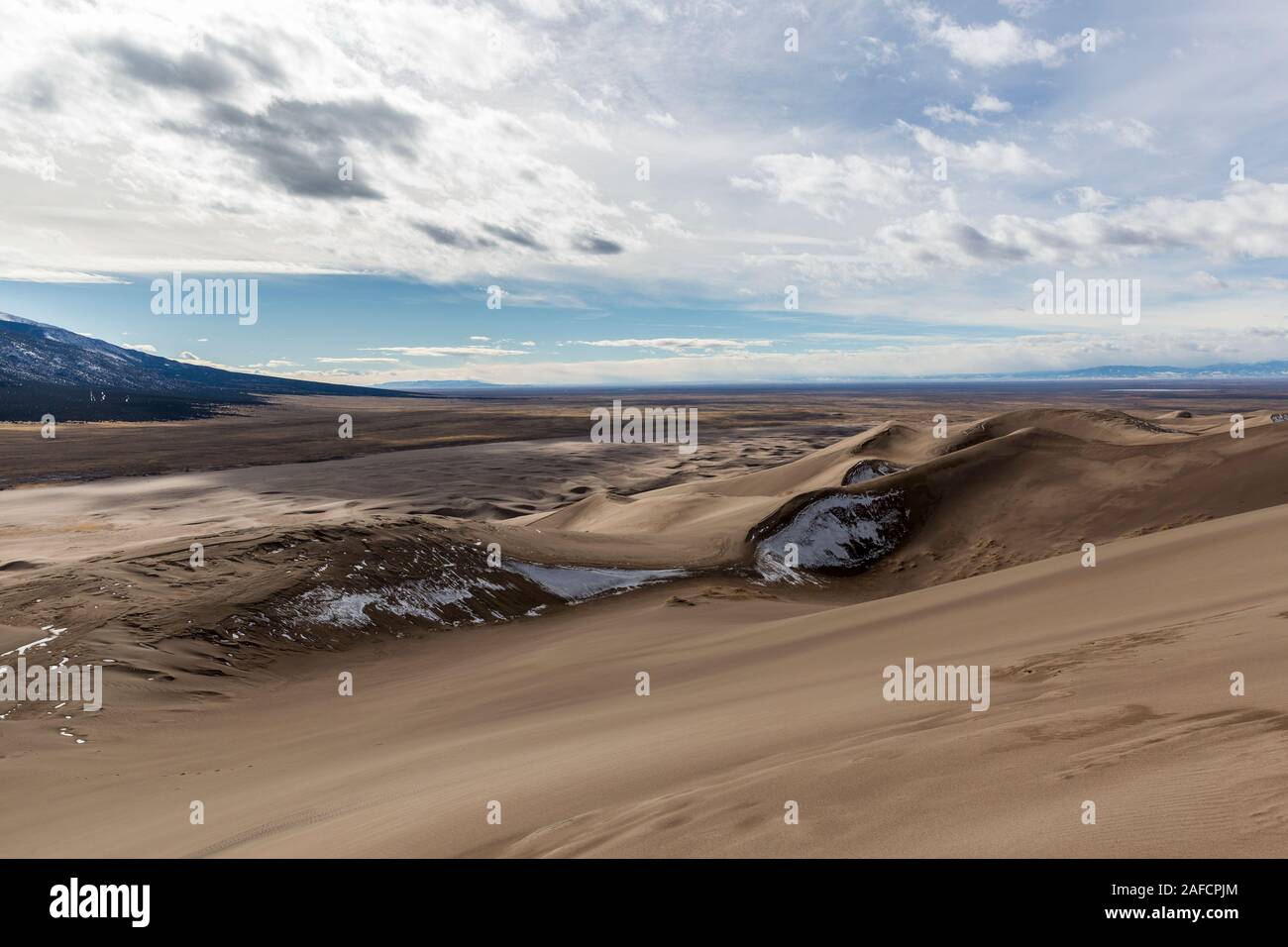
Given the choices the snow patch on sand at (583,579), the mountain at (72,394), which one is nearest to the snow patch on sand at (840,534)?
the snow patch on sand at (583,579)

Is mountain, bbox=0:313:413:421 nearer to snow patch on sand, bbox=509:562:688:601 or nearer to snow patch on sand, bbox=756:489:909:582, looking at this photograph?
snow patch on sand, bbox=509:562:688:601

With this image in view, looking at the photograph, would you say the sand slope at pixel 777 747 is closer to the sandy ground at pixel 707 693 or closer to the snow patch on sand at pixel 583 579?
the sandy ground at pixel 707 693

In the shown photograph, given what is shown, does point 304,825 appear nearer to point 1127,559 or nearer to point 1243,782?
point 1243,782

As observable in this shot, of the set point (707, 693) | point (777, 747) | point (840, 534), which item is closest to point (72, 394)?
point (840, 534)

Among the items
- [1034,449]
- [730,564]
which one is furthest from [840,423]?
[730,564]

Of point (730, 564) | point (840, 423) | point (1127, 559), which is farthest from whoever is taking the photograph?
point (840, 423)

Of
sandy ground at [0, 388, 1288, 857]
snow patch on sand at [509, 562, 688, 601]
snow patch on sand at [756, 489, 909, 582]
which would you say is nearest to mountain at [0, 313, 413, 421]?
sandy ground at [0, 388, 1288, 857]
